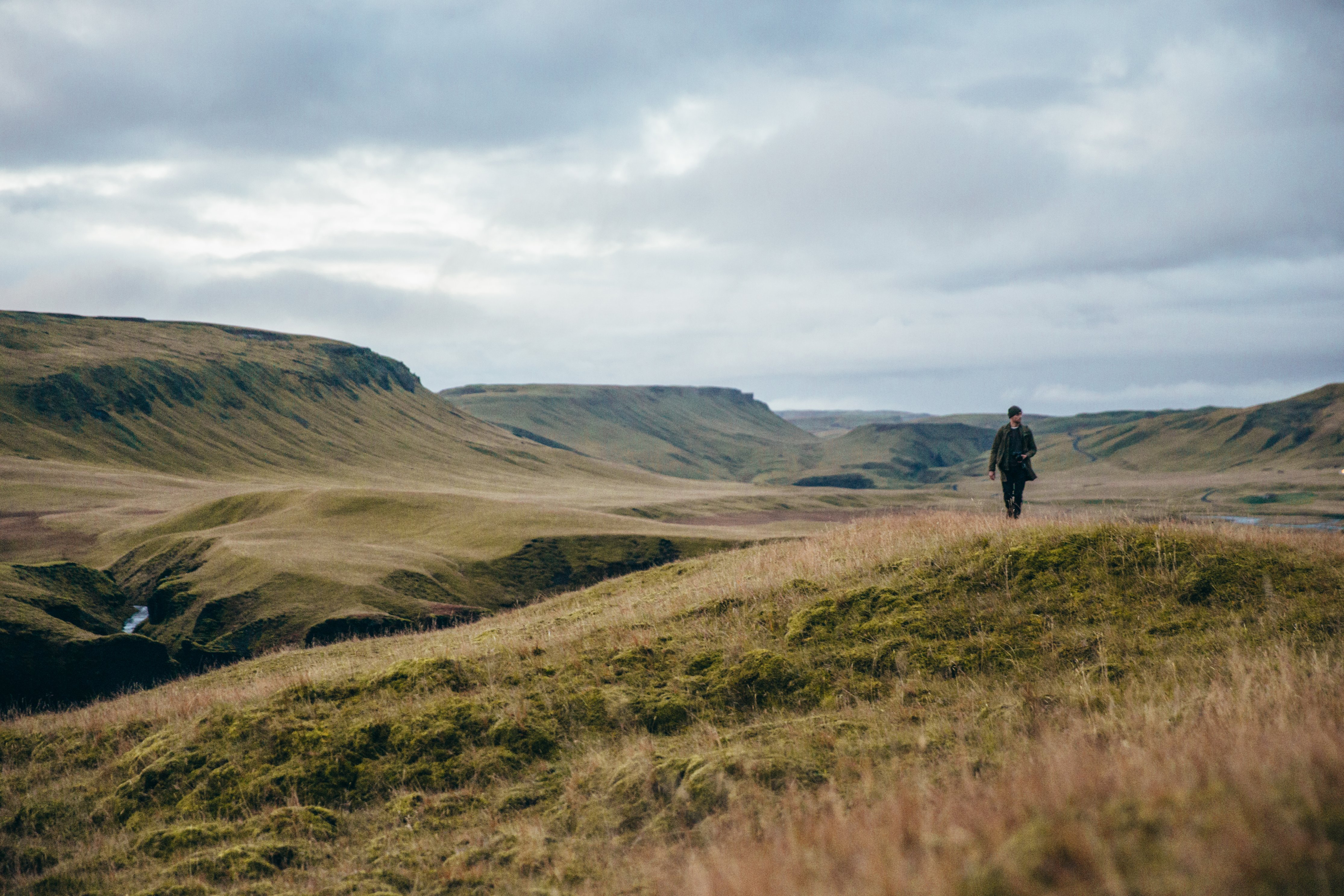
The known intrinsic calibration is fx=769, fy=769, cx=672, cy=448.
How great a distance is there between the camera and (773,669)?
11.3 meters

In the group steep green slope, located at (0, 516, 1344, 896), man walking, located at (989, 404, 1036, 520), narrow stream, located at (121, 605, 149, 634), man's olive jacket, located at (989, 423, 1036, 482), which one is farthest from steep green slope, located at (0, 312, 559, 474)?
man walking, located at (989, 404, 1036, 520)

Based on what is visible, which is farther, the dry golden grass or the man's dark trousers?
the man's dark trousers

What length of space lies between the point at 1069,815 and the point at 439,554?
63.2m

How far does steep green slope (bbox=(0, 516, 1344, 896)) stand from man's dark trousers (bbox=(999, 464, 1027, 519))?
416cm

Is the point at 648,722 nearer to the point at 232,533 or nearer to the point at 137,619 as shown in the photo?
the point at 137,619

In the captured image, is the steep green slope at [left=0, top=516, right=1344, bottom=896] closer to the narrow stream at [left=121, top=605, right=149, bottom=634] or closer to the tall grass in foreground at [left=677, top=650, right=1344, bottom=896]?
the tall grass in foreground at [left=677, top=650, right=1344, bottom=896]

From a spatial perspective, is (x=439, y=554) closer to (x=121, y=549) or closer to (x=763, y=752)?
(x=121, y=549)

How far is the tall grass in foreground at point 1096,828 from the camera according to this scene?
370 cm

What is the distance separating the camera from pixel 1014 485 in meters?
18.8

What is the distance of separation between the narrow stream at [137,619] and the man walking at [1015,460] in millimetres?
48141

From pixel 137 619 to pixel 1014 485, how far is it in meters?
53.0

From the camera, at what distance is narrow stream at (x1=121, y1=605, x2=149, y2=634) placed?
46.9m

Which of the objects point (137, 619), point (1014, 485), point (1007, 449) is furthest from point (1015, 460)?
point (137, 619)

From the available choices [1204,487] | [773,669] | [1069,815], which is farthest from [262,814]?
[1204,487]
